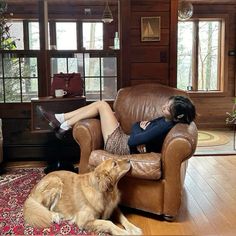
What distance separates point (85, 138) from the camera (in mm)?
2760

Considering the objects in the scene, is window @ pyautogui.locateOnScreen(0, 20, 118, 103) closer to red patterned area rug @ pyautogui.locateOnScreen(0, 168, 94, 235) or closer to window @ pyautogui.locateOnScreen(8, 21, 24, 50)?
window @ pyautogui.locateOnScreen(8, 21, 24, 50)

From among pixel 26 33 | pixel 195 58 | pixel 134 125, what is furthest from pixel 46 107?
pixel 195 58

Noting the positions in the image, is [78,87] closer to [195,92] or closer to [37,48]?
[37,48]

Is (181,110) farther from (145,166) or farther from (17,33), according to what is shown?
(17,33)

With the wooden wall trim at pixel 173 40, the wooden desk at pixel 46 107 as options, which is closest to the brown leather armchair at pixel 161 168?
the wooden desk at pixel 46 107

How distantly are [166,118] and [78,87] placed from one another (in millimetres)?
1221

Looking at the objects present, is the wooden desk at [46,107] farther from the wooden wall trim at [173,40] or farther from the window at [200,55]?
the window at [200,55]

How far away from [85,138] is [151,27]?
6.08 feet

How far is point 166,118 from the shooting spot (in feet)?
8.62

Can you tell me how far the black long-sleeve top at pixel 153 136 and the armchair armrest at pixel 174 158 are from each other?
0.32 ft

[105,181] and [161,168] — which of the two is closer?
[105,181]

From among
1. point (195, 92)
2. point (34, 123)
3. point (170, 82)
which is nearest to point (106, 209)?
point (34, 123)

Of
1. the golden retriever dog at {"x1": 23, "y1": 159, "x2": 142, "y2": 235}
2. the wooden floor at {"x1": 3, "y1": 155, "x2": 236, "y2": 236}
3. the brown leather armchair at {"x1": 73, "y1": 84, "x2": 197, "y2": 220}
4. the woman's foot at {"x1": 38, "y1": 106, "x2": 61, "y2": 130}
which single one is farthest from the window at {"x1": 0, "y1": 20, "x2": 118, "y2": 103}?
the golden retriever dog at {"x1": 23, "y1": 159, "x2": 142, "y2": 235}

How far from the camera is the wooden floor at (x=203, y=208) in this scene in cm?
235
